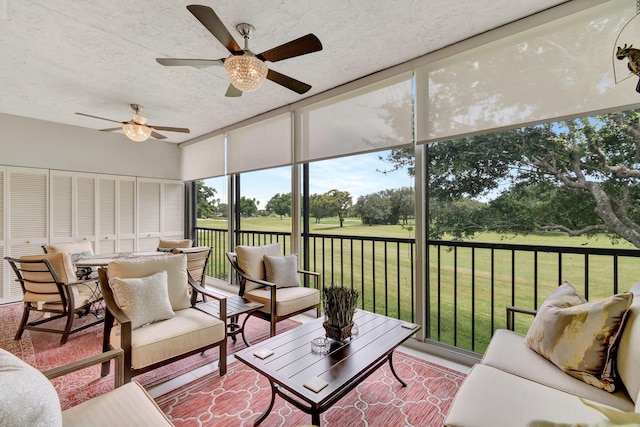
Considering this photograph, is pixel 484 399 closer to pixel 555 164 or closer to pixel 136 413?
pixel 136 413

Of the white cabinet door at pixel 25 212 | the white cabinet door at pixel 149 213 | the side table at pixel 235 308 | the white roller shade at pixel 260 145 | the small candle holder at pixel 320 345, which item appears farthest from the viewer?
the white cabinet door at pixel 149 213

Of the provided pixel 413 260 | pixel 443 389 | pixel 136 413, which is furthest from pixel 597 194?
pixel 136 413

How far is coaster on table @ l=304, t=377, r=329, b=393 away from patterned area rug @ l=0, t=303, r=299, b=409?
1486 mm

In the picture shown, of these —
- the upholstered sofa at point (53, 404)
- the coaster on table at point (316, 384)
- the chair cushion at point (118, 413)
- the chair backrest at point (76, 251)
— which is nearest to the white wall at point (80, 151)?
the chair backrest at point (76, 251)

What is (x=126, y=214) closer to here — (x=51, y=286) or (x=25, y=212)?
(x=25, y=212)

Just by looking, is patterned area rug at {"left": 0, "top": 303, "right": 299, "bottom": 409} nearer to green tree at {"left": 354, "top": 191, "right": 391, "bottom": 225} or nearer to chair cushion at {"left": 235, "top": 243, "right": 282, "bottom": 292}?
chair cushion at {"left": 235, "top": 243, "right": 282, "bottom": 292}

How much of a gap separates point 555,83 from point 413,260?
1788mm

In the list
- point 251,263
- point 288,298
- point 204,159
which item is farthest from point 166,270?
point 204,159

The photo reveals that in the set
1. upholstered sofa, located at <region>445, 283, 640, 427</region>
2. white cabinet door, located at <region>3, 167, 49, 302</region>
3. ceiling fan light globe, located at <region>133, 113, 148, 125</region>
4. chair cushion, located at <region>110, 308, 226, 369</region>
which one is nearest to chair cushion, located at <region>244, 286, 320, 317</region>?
chair cushion, located at <region>110, 308, 226, 369</region>

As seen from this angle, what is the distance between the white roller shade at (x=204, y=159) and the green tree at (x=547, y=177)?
2.97 metres

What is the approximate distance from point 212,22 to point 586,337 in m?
2.65

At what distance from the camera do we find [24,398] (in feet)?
2.88

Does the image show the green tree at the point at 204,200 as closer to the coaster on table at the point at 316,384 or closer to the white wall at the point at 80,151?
the white wall at the point at 80,151

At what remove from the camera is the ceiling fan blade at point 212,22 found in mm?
1607
